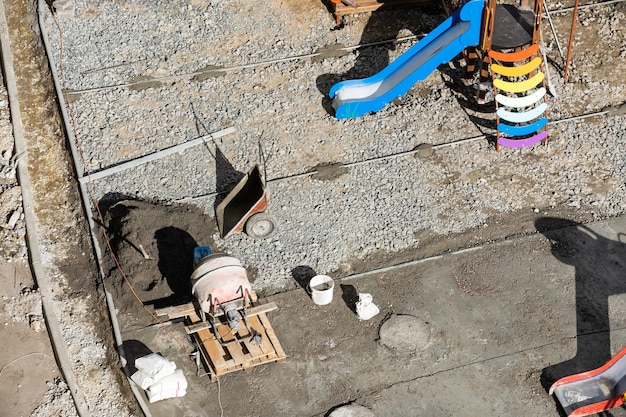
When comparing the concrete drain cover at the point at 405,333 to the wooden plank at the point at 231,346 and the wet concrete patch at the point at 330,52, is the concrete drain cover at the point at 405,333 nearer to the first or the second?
the wooden plank at the point at 231,346

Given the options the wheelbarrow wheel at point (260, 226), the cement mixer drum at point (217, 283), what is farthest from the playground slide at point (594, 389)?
the wheelbarrow wheel at point (260, 226)

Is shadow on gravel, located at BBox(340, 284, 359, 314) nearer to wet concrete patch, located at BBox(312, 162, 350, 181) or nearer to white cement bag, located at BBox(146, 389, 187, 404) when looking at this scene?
wet concrete patch, located at BBox(312, 162, 350, 181)

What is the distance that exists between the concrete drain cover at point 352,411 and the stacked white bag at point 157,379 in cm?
195

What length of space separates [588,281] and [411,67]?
4.56 m

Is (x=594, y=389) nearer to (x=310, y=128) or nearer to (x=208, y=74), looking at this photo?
(x=310, y=128)

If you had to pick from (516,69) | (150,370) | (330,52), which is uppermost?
(516,69)

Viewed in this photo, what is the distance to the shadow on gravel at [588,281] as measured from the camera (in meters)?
10.6

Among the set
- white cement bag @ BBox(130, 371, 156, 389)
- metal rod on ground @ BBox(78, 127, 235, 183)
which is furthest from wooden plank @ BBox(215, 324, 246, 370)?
metal rod on ground @ BBox(78, 127, 235, 183)

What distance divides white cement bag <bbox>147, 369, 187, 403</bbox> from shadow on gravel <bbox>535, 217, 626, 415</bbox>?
4671mm

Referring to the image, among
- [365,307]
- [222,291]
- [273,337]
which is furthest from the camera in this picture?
[365,307]

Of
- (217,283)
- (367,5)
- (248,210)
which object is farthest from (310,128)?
(217,283)

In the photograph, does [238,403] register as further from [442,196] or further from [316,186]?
[442,196]

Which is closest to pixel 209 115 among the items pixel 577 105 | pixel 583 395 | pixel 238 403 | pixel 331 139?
pixel 331 139

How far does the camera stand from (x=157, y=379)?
10.0 metres
